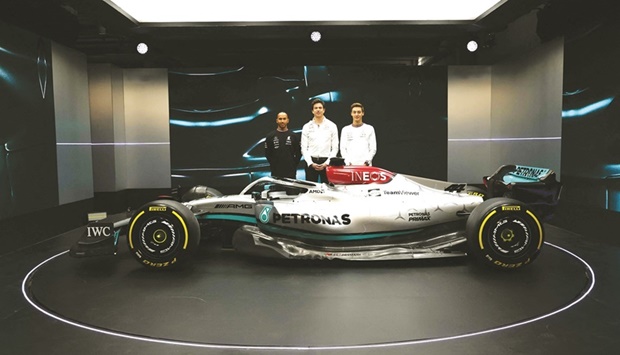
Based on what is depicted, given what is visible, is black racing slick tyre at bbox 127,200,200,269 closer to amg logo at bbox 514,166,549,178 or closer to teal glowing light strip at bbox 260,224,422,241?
teal glowing light strip at bbox 260,224,422,241

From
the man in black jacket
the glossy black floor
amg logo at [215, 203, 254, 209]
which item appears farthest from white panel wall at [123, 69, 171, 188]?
amg logo at [215, 203, 254, 209]

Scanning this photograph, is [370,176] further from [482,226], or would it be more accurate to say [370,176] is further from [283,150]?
[283,150]

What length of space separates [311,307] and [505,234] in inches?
86.2

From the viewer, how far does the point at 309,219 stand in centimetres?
443

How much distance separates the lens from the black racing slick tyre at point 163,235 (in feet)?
13.9

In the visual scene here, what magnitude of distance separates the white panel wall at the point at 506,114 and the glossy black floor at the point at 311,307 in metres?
3.57

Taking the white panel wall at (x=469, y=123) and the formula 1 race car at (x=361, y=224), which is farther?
the white panel wall at (x=469, y=123)

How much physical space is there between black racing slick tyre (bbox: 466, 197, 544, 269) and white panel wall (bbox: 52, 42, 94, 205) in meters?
7.23

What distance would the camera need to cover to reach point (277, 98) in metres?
9.43

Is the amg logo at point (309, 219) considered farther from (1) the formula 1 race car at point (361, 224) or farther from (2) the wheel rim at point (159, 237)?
(2) the wheel rim at point (159, 237)

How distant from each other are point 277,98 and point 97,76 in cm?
403

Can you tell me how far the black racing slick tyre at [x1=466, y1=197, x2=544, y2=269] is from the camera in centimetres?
411

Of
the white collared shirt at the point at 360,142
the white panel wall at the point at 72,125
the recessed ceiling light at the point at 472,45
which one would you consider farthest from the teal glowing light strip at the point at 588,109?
the white panel wall at the point at 72,125

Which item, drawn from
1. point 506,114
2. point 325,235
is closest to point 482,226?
point 325,235
